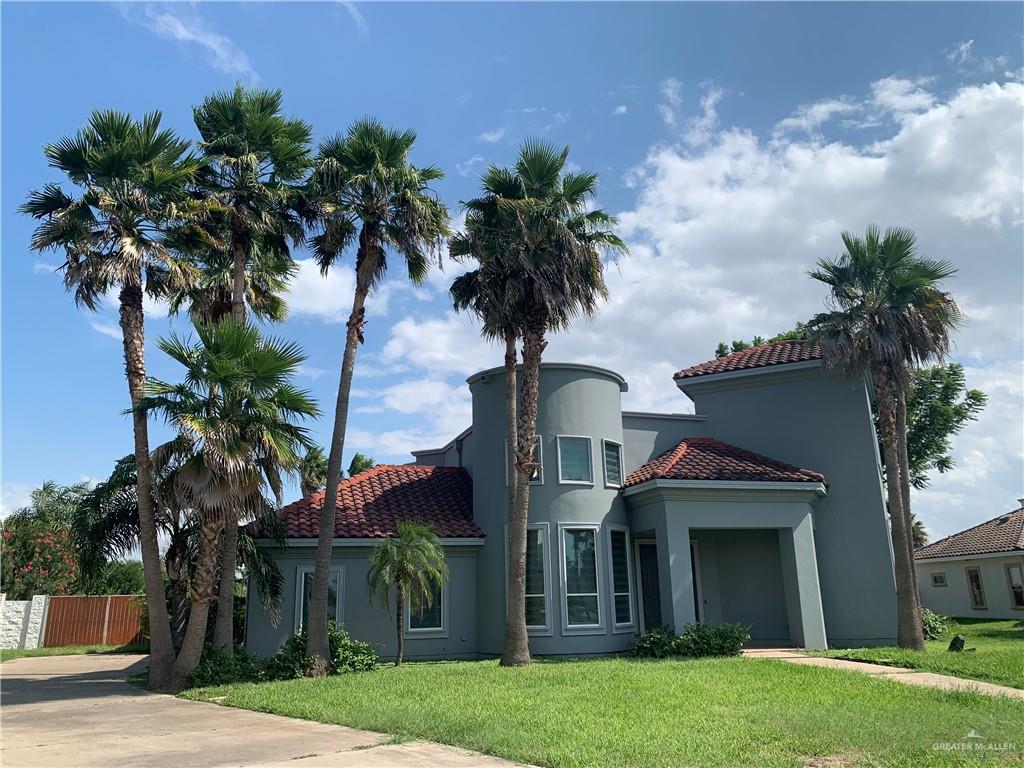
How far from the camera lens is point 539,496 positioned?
19.8m

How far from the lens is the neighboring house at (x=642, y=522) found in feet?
62.3

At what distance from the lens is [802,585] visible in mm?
19203

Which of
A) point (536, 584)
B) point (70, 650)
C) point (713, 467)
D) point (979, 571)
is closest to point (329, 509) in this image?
point (536, 584)

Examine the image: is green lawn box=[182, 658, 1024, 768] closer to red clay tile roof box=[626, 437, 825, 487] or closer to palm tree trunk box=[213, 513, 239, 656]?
palm tree trunk box=[213, 513, 239, 656]

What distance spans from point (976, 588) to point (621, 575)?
22724 millimetres

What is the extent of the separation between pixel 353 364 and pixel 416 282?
9.77ft

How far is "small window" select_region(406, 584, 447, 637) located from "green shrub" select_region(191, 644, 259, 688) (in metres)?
4.38

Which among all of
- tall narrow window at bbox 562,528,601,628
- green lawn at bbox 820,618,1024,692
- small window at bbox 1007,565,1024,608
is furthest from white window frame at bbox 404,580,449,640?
small window at bbox 1007,565,1024,608

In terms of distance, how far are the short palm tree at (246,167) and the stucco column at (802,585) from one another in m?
15.3

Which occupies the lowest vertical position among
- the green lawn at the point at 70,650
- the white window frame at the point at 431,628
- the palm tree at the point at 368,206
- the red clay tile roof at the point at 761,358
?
the green lawn at the point at 70,650

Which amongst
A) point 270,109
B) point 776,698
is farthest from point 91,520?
point 776,698

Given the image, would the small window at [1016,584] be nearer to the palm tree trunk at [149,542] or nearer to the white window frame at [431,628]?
the white window frame at [431,628]

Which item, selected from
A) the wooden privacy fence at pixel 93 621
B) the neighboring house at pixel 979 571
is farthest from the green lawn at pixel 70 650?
the neighboring house at pixel 979 571

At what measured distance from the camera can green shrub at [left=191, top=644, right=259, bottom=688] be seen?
1497 centimetres
